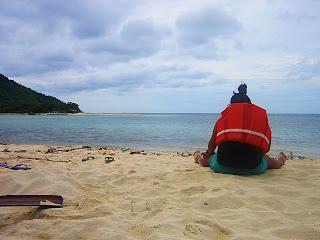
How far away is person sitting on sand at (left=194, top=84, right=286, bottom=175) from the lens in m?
4.74

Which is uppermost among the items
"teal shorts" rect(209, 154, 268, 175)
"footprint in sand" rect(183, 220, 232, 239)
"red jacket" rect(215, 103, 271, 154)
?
"red jacket" rect(215, 103, 271, 154)

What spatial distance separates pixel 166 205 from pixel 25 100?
113 m

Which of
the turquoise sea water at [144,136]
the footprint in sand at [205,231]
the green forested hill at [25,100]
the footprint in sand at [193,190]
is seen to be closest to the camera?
the footprint in sand at [205,231]

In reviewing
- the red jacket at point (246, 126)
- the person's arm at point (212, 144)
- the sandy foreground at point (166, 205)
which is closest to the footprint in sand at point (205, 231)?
the sandy foreground at point (166, 205)

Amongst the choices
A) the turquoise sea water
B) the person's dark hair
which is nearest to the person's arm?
A: the person's dark hair

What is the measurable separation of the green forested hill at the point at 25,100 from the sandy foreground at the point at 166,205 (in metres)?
86.5

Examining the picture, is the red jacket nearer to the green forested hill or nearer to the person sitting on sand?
the person sitting on sand

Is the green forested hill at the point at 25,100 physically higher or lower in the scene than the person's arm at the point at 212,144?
higher

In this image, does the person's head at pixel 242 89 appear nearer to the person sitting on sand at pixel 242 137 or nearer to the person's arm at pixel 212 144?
the person sitting on sand at pixel 242 137

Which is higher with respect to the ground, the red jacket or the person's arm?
the red jacket

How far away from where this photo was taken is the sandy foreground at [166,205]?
2912mm

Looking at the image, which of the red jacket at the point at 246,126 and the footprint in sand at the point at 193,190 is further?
the red jacket at the point at 246,126

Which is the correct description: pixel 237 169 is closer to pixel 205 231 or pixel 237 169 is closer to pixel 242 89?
pixel 242 89

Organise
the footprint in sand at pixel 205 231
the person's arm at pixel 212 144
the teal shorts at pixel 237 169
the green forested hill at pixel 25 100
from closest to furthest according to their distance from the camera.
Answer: the footprint in sand at pixel 205 231
the teal shorts at pixel 237 169
the person's arm at pixel 212 144
the green forested hill at pixel 25 100
